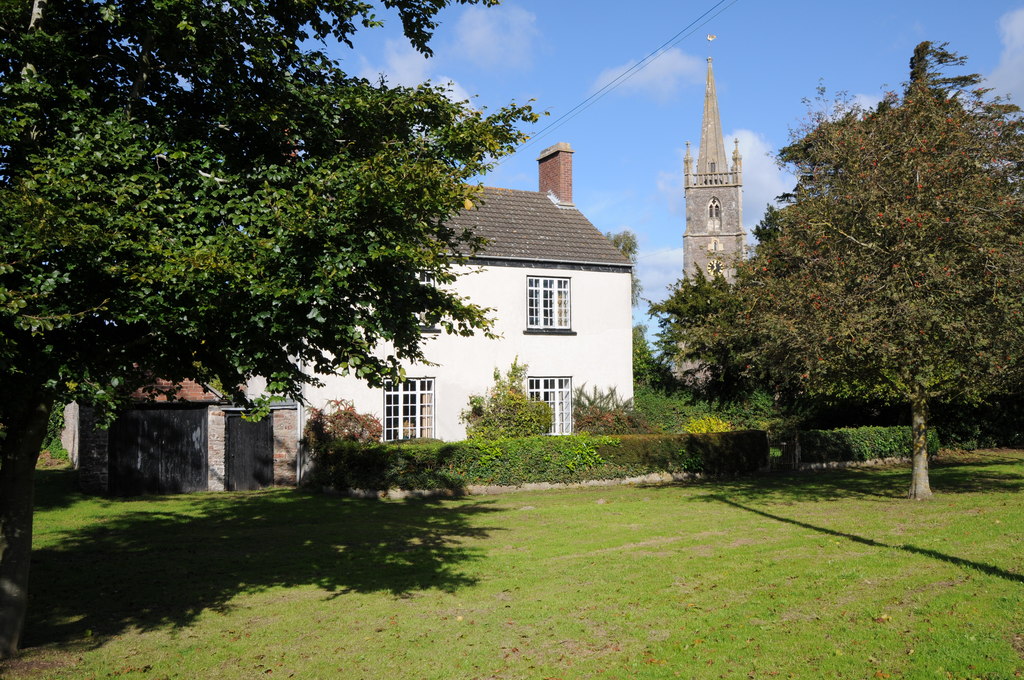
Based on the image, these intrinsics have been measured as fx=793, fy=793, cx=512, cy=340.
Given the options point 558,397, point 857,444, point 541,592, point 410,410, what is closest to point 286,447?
point 410,410

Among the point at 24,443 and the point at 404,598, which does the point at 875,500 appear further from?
the point at 24,443

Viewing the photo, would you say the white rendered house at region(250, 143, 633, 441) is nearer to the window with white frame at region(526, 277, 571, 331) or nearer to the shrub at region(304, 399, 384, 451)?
the window with white frame at region(526, 277, 571, 331)

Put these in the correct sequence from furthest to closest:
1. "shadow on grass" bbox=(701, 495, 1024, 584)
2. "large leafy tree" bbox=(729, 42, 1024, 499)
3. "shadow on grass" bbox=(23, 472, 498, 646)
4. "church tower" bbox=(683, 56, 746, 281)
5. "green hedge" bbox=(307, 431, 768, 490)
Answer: "church tower" bbox=(683, 56, 746, 281), "green hedge" bbox=(307, 431, 768, 490), "large leafy tree" bbox=(729, 42, 1024, 499), "shadow on grass" bbox=(23, 472, 498, 646), "shadow on grass" bbox=(701, 495, 1024, 584)

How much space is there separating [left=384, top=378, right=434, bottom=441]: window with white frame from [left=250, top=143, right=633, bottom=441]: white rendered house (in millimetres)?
32

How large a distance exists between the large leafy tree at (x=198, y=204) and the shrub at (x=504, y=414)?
606 inches

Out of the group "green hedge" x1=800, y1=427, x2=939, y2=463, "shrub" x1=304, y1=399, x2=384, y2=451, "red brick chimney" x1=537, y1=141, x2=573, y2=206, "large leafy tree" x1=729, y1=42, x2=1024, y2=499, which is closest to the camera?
"large leafy tree" x1=729, y1=42, x2=1024, y2=499

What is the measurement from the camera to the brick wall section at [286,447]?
24109 mm

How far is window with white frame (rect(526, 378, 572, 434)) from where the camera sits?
27669 millimetres

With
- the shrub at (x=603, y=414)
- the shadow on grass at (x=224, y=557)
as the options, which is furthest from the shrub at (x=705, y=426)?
the shadow on grass at (x=224, y=557)

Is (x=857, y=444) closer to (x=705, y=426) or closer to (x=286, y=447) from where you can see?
(x=705, y=426)

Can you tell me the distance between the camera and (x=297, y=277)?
7969 mm

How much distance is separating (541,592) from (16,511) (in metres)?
6.45

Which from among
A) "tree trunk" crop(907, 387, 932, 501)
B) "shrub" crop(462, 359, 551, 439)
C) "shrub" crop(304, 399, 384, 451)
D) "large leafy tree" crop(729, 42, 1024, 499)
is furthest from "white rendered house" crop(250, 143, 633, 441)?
"tree trunk" crop(907, 387, 932, 501)

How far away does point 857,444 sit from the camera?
2877 centimetres
